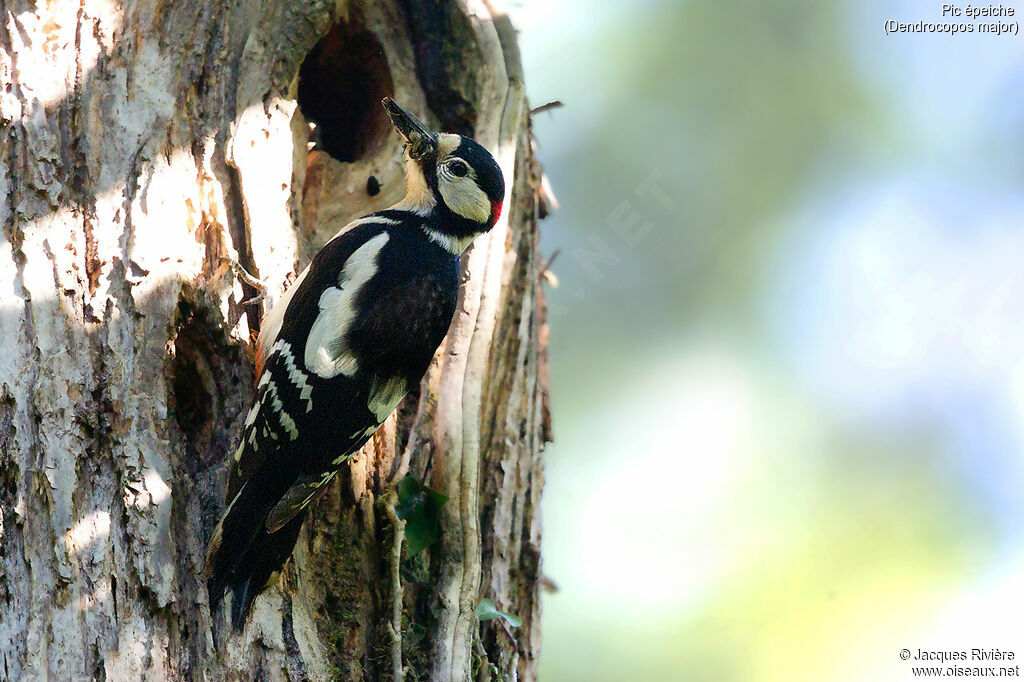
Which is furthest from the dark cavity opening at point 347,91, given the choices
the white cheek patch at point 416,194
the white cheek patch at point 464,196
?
the white cheek patch at point 464,196

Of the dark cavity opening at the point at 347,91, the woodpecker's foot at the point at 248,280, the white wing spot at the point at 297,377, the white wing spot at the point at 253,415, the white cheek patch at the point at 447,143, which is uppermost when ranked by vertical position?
the dark cavity opening at the point at 347,91

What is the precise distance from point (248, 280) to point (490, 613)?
1.09 metres

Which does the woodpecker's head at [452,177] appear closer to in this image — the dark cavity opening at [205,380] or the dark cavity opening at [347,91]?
the dark cavity opening at [347,91]

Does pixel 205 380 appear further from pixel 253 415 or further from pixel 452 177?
pixel 452 177

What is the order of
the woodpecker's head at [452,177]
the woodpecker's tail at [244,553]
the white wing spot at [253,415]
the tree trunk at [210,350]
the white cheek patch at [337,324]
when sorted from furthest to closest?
the woodpecker's head at [452,177], the white cheek patch at [337,324], the white wing spot at [253,415], the woodpecker's tail at [244,553], the tree trunk at [210,350]

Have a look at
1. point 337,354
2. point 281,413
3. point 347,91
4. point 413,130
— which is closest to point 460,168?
point 413,130

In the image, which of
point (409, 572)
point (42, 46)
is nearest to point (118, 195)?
point (42, 46)

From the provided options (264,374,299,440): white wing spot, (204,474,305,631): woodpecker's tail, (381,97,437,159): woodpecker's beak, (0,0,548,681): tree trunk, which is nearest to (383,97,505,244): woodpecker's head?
(381,97,437,159): woodpecker's beak

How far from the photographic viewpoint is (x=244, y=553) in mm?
2068

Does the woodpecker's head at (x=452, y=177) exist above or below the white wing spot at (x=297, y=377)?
above

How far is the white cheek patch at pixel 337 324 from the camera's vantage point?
2.37 m

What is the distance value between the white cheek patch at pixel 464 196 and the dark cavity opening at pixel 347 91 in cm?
40

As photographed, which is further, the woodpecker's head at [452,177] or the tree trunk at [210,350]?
the woodpecker's head at [452,177]

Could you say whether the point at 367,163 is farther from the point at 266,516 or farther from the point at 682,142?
the point at 682,142
